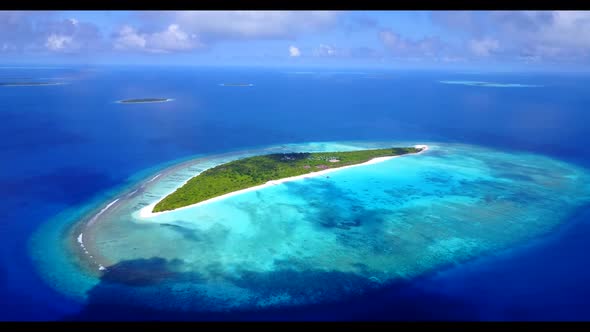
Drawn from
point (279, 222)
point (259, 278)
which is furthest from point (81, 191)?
point (259, 278)

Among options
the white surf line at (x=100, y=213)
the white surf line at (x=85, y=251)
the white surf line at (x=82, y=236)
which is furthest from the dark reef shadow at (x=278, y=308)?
the white surf line at (x=100, y=213)

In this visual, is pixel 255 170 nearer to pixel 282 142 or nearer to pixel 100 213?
pixel 100 213

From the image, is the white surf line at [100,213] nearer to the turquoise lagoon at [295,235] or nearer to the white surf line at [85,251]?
the turquoise lagoon at [295,235]

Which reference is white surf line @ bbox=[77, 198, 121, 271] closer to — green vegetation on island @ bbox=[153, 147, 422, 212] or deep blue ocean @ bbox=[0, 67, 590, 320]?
deep blue ocean @ bbox=[0, 67, 590, 320]

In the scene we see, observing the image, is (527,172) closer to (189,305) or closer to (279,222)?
(279,222)

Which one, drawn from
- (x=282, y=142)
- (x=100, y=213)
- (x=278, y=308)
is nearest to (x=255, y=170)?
(x=100, y=213)

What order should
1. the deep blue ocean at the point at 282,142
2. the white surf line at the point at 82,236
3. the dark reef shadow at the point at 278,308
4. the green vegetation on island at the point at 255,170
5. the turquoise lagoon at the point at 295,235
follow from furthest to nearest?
the green vegetation on island at the point at 255,170 < the white surf line at the point at 82,236 < the turquoise lagoon at the point at 295,235 < the deep blue ocean at the point at 282,142 < the dark reef shadow at the point at 278,308
